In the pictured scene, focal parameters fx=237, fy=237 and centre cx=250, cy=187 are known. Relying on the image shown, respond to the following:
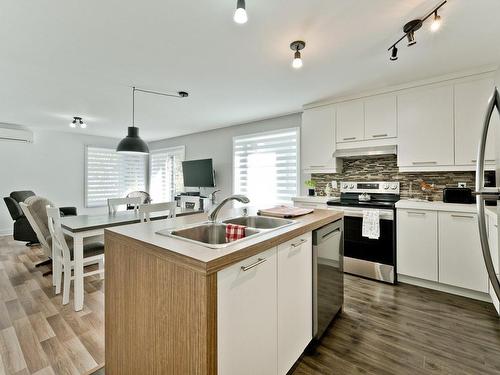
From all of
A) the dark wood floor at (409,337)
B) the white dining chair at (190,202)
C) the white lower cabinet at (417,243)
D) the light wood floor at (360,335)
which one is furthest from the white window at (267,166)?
the dark wood floor at (409,337)

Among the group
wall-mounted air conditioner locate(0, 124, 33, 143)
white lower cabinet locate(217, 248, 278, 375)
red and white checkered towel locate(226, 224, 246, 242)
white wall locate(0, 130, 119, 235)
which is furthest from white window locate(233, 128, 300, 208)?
wall-mounted air conditioner locate(0, 124, 33, 143)

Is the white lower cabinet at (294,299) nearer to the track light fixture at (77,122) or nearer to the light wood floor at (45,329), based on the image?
the light wood floor at (45,329)

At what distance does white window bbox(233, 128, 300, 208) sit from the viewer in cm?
400

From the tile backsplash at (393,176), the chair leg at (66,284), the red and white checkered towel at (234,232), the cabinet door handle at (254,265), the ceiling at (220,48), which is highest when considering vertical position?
the ceiling at (220,48)

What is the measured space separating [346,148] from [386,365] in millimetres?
2384

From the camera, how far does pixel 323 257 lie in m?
1.65

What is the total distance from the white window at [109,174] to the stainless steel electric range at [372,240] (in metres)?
5.69

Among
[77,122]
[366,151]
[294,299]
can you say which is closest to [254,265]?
[294,299]

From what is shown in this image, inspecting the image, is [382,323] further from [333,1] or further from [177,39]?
[177,39]

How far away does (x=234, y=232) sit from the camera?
1.42 m

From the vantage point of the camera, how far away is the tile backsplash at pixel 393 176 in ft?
9.07

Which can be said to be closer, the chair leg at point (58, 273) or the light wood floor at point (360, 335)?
the light wood floor at point (360, 335)

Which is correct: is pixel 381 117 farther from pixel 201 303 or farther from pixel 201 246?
pixel 201 303

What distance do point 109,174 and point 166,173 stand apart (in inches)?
58.2
